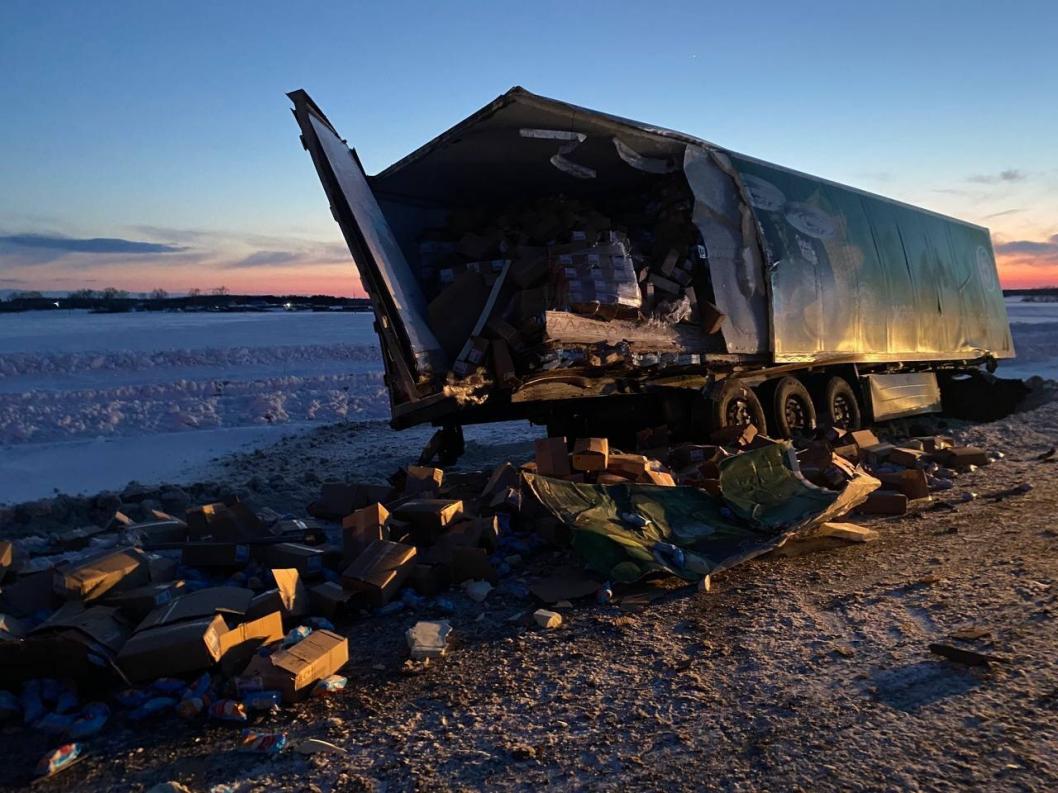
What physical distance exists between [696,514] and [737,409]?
9.98ft

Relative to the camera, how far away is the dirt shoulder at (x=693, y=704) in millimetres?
2514

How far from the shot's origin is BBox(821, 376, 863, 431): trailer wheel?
9.35 meters

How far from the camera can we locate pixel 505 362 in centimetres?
589

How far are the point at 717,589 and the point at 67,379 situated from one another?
17.8 meters

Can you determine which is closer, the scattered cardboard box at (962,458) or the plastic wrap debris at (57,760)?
the plastic wrap debris at (57,760)

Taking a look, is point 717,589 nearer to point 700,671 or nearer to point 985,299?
point 700,671

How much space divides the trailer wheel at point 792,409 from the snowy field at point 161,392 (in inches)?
253

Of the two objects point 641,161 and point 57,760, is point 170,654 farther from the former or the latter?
point 641,161

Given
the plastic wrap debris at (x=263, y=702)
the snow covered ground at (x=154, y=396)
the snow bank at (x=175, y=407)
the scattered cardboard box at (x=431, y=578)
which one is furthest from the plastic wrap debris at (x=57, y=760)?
the snow bank at (x=175, y=407)

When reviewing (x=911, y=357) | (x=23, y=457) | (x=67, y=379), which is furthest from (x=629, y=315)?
(x=67, y=379)

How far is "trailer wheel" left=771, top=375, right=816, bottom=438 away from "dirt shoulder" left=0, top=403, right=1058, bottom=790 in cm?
413

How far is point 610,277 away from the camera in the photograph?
20.2ft

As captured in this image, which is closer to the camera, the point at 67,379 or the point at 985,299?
the point at 985,299

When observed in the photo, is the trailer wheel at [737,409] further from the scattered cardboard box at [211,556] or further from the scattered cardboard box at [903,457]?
the scattered cardboard box at [211,556]
